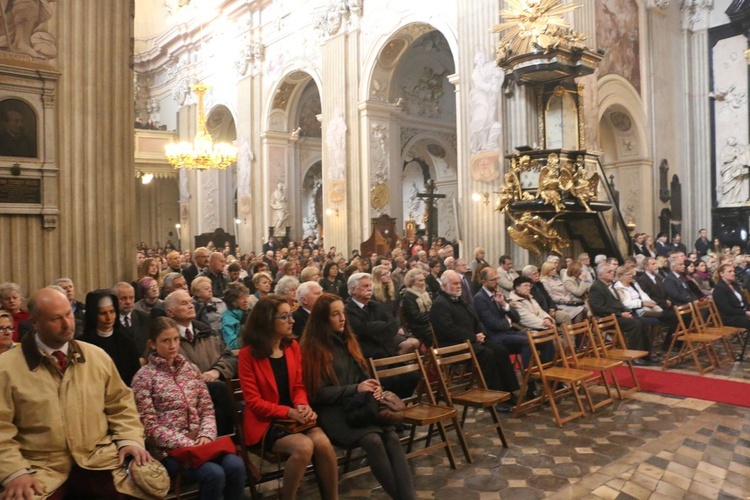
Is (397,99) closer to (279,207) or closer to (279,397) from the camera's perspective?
(279,207)

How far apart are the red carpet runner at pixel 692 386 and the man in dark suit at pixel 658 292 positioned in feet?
4.23

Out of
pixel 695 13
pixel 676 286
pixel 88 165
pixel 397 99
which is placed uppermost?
pixel 695 13

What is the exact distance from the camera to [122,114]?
26.8ft

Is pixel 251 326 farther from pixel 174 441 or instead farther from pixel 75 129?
pixel 75 129

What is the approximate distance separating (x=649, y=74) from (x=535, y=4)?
6993 mm

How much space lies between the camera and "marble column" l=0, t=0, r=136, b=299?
7.49 metres

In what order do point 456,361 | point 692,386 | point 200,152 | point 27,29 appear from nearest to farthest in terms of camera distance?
point 456,361
point 692,386
point 27,29
point 200,152

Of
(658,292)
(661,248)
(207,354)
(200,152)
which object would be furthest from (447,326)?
(200,152)

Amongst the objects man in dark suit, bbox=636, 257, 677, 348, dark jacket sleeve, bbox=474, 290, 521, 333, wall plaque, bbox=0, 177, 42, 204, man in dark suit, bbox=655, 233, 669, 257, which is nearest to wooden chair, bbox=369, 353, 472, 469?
dark jacket sleeve, bbox=474, 290, 521, 333

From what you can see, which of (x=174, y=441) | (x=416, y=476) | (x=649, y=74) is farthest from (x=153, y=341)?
(x=649, y=74)

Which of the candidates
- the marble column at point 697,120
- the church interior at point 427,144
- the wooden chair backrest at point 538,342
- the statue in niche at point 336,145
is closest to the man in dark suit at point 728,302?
the church interior at point 427,144

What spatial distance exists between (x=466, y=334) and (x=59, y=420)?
3691mm

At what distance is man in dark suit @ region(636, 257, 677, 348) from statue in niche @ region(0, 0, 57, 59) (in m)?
8.61

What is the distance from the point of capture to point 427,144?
20609 millimetres
